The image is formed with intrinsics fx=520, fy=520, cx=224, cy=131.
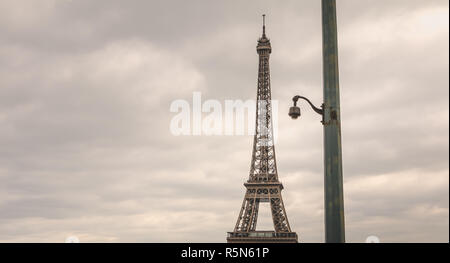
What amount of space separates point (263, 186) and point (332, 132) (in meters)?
97.1

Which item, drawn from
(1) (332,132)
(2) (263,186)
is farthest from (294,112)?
(2) (263,186)

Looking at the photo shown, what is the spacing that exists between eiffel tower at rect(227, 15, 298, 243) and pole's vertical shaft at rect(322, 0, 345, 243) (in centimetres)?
9205

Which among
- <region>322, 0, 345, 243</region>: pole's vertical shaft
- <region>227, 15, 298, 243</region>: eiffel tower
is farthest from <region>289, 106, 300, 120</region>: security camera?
<region>227, 15, 298, 243</region>: eiffel tower

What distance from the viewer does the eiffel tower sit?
105 m

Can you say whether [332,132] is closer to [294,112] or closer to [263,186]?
[294,112]

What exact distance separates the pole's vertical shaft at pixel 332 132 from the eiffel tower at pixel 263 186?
302 ft

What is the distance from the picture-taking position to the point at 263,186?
109 m

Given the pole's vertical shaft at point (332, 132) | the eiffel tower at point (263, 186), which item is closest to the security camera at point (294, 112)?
the pole's vertical shaft at point (332, 132)

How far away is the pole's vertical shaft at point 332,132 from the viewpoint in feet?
39.7

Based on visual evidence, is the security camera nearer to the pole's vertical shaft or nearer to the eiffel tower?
the pole's vertical shaft
